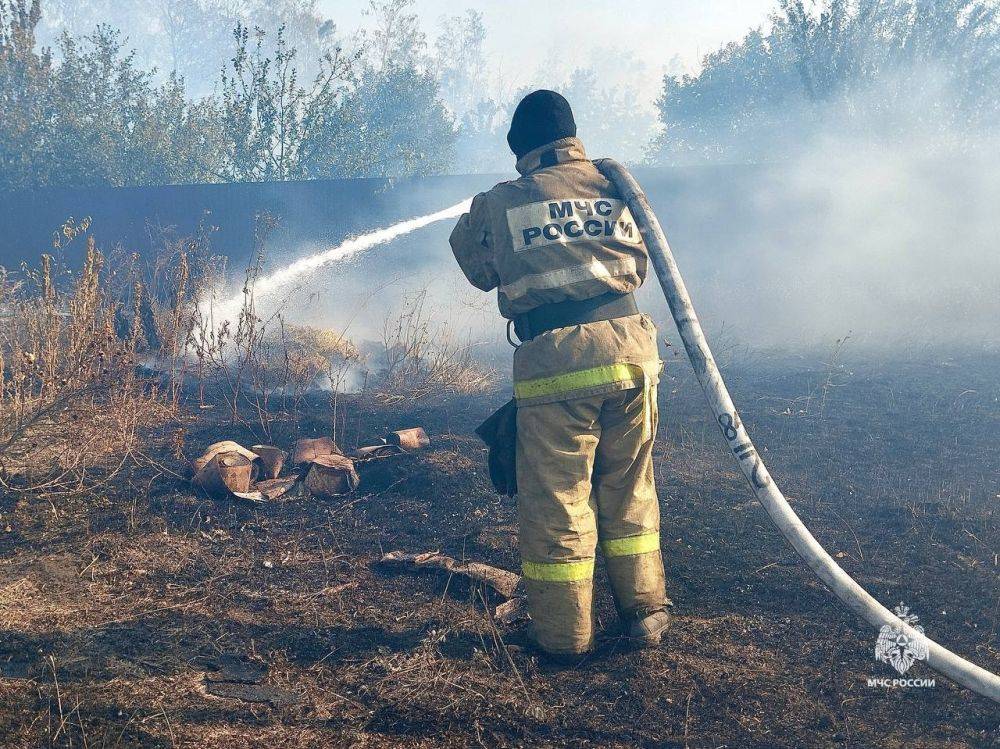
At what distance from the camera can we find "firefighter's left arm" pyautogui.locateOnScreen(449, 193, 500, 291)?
2992 millimetres

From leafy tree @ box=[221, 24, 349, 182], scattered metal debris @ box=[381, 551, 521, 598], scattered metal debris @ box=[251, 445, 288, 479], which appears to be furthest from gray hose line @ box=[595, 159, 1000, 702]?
leafy tree @ box=[221, 24, 349, 182]

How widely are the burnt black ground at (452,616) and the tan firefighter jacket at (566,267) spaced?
3.42 feet

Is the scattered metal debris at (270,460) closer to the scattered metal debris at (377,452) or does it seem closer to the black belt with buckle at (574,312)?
the scattered metal debris at (377,452)

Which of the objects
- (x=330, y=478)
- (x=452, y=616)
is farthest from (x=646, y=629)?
(x=330, y=478)

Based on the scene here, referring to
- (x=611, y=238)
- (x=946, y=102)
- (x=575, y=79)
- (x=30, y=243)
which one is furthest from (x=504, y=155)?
(x=611, y=238)

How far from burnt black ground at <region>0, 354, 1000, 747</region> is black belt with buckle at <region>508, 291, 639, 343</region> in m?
1.21

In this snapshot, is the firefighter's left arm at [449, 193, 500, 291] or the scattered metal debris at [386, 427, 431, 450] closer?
the firefighter's left arm at [449, 193, 500, 291]

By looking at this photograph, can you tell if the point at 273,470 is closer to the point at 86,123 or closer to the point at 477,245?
the point at 477,245

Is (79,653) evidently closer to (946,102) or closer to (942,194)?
(942,194)

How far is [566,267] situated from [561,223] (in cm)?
18

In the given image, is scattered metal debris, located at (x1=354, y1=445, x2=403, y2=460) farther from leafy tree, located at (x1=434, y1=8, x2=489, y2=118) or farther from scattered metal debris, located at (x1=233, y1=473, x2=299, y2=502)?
leafy tree, located at (x1=434, y1=8, x2=489, y2=118)

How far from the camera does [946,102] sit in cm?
1700

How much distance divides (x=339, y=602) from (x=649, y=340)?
1763 millimetres

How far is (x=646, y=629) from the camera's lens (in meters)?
2.82
